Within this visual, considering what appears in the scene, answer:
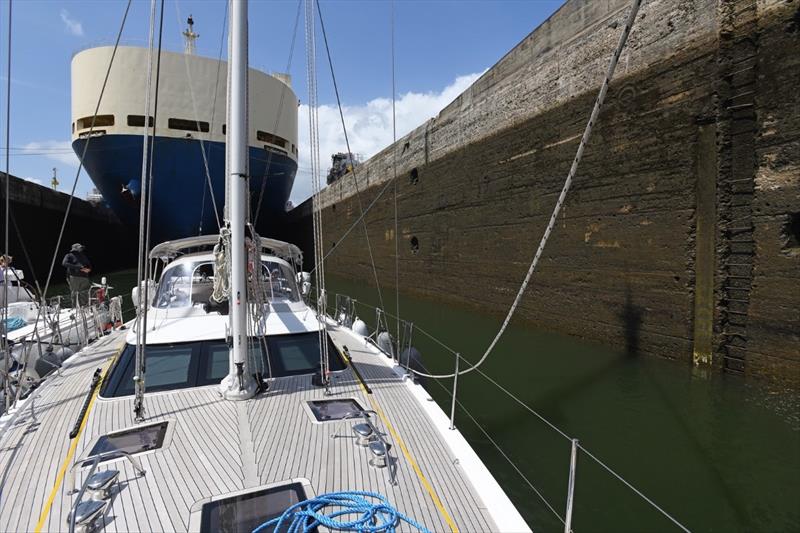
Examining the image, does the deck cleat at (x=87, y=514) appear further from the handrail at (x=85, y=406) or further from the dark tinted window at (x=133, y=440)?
the handrail at (x=85, y=406)

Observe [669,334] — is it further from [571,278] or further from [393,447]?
[393,447]

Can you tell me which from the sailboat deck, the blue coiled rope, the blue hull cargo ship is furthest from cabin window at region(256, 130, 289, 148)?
the blue coiled rope

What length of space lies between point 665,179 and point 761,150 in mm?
1238

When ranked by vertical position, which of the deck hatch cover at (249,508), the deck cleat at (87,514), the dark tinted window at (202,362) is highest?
the dark tinted window at (202,362)

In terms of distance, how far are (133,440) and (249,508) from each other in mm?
1234

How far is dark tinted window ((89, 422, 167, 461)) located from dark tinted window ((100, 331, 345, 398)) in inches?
26.7

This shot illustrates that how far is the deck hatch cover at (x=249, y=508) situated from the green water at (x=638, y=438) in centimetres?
207

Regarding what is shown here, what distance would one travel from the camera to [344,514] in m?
2.30

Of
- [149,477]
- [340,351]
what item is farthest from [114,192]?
[149,477]

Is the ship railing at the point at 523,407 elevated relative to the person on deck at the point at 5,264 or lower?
lower

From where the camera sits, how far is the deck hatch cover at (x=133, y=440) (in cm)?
285

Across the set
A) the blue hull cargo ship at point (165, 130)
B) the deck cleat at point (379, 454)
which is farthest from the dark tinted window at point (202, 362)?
the blue hull cargo ship at point (165, 130)

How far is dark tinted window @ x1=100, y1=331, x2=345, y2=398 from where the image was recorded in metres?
3.82

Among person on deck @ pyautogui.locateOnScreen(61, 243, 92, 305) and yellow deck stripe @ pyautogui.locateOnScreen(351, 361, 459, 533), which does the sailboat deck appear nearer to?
yellow deck stripe @ pyautogui.locateOnScreen(351, 361, 459, 533)
